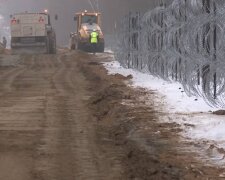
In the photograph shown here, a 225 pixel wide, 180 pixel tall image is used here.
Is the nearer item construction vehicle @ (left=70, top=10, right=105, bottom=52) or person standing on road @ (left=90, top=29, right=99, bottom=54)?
person standing on road @ (left=90, top=29, right=99, bottom=54)

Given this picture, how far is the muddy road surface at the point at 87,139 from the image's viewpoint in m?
6.91

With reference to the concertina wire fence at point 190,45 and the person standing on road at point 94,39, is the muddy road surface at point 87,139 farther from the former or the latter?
the person standing on road at point 94,39

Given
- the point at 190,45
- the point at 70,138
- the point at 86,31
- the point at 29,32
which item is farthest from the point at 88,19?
the point at 70,138

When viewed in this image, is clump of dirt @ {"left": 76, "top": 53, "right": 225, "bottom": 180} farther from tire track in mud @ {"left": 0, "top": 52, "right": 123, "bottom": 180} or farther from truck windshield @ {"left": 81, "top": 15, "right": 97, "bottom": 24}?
truck windshield @ {"left": 81, "top": 15, "right": 97, "bottom": 24}

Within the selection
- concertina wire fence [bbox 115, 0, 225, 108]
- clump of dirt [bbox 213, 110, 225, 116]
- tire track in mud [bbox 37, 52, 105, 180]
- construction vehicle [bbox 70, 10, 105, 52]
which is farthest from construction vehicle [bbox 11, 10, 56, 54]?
clump of dirt [bbox 213, 110, 225, 116]

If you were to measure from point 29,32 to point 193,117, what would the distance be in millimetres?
27860

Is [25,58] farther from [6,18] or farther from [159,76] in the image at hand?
[6,18]

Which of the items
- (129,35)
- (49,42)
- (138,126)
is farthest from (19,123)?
(49,42)

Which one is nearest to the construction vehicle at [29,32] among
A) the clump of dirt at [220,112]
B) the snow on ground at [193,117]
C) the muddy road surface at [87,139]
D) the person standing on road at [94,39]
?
the person standing on road at [94,39]

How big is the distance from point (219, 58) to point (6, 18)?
11341 centimetres

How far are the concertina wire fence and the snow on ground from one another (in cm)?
26

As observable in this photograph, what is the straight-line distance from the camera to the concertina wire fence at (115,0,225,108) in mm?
10406

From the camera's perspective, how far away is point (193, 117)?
10.2 m

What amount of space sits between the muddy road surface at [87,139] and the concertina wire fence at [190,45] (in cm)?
125
